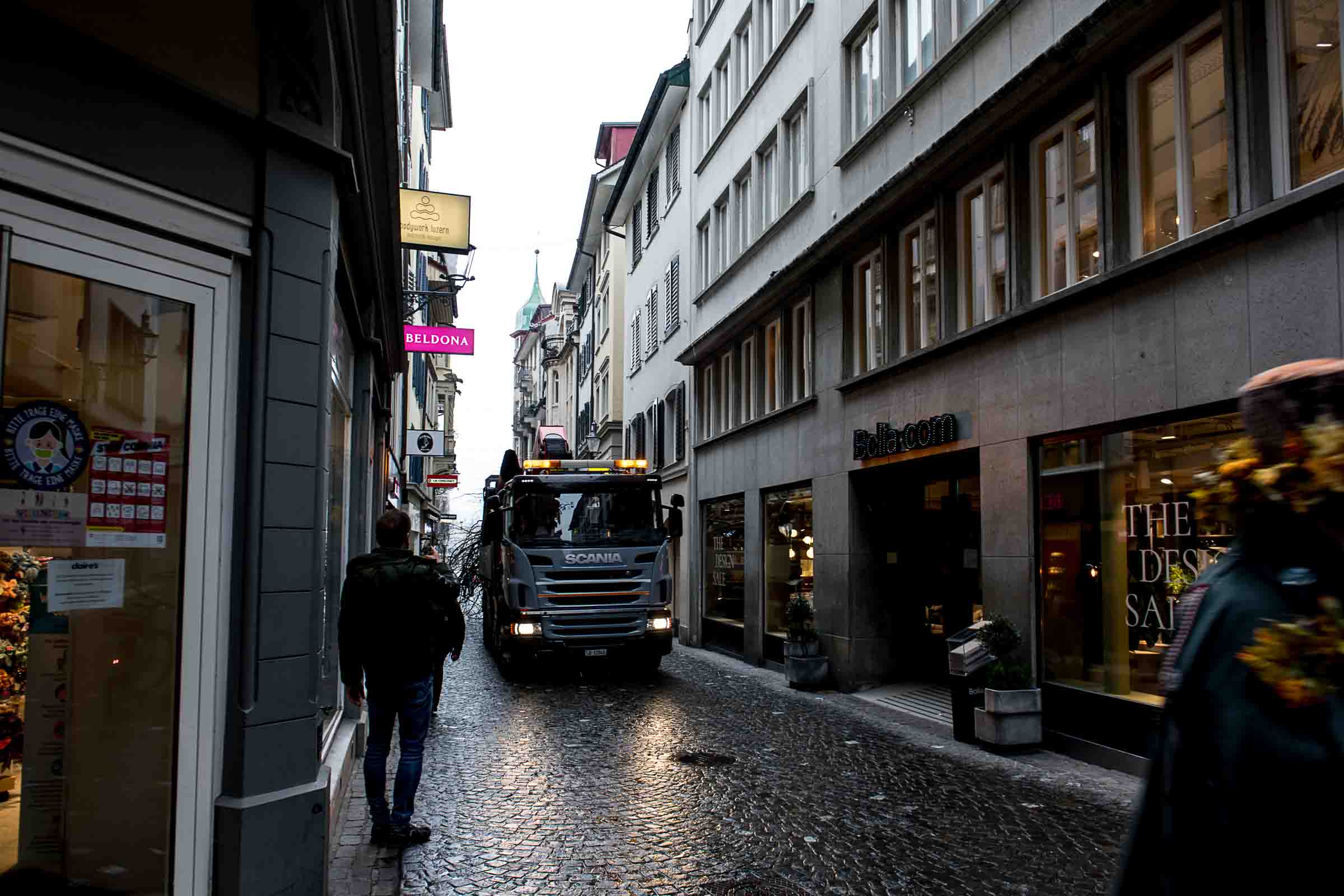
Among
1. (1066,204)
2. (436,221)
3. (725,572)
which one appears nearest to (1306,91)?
Result: (1066,204)

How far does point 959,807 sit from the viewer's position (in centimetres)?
736

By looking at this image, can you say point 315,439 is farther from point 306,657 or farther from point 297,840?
point 297,840

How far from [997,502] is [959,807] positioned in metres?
3.99

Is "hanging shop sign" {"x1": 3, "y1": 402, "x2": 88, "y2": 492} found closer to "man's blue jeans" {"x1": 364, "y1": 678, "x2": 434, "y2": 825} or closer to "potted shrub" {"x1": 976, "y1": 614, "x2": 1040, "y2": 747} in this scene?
"man's blue jeans" {"x1": 364, "y1": 678, "x2": 434, "y2": 825}

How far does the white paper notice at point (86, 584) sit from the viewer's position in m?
3.96

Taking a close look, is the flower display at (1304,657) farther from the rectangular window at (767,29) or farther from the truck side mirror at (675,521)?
the rectangular window at (767,29)

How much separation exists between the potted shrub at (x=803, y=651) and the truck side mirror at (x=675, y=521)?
1.91m

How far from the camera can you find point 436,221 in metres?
13.7

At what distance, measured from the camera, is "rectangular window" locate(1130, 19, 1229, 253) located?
801 centimetres

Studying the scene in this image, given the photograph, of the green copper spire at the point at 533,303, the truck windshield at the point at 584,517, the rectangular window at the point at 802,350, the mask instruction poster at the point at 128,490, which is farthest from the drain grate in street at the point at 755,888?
the green copper spire at the point at 533,303

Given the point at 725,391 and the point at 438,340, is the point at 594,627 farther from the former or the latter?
the point at 725,391

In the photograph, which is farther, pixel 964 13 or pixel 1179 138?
pixel 964 13

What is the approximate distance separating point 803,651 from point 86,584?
1139 cm

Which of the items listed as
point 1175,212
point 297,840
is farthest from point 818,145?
point 297,840
